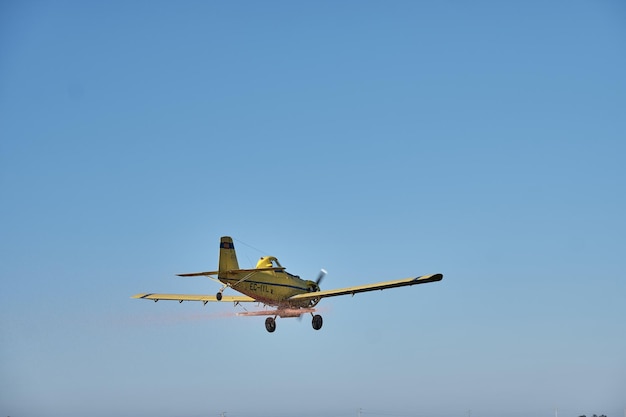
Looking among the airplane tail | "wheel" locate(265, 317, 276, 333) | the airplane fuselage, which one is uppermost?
the airplane tail

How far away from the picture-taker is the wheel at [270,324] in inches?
3118

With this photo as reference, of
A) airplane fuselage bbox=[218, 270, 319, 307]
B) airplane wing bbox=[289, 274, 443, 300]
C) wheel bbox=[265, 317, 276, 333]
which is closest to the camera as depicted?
airplane wing bbox=[289, 274, 443, 300]

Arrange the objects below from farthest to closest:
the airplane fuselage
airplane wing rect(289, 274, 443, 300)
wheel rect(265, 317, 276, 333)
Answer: wheel rect(265, 317, 276, 333)
the airplane fuselage
airplane wing rect(289, 274, 443, 300)

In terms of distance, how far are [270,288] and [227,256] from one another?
455cm

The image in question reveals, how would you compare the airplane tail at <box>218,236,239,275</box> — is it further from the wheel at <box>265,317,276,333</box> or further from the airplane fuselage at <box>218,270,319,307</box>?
the wheel at <box>265,317,276,333</box>

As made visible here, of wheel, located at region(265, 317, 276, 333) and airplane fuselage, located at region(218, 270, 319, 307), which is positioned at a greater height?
airplane fuselage, located at region(218, 270, 319, 307)

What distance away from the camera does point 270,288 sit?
76938 millimetres

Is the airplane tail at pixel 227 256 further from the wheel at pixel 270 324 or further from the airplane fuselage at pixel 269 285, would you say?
the wheel at pixel 270 324

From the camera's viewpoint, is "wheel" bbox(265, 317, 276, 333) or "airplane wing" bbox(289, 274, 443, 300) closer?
"airplane wing" bbox(289, 274, 443, 300)

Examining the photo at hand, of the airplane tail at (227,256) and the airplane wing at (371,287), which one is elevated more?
the airplane tail at (227,256)

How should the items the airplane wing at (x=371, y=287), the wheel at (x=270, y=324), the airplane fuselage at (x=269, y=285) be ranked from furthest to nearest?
the wheel at (x=270, y=324) < the airplane fuselage at (x=269, y=285) < the airplane wing at (x=371, y=287)

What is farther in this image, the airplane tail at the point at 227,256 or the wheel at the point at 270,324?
the wheel at the point at 270,324

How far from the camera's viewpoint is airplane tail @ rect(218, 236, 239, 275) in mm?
74625

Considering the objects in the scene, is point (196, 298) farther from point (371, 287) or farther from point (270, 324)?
point (371, 287)
